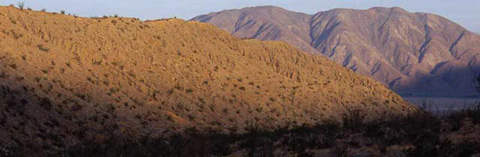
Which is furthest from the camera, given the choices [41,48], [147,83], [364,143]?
[147,83]

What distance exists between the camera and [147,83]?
36.6m

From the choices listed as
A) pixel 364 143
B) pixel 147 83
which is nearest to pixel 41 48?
pixel 147 83

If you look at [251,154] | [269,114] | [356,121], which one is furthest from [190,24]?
[251,154]

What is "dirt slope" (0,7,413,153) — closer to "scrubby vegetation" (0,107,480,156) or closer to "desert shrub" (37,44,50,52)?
"desert shrub" (37,44,50,52)

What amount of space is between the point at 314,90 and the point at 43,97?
25842 mm

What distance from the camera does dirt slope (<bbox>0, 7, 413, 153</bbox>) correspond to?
25812mm

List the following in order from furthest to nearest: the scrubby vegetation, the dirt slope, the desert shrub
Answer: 1. the desert shrub
2. the dirt slope
3. the scrubby vegetation

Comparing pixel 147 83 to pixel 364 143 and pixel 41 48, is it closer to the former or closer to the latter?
pixel 41 48

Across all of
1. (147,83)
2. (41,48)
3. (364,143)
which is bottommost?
(147,83)

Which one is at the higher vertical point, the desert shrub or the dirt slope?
the desert shrub

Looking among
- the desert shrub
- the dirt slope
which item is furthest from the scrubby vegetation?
the desert shrub

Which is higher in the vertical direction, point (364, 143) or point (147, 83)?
point (364, 143)

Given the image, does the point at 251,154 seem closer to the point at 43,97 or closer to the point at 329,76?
the point at 43,97

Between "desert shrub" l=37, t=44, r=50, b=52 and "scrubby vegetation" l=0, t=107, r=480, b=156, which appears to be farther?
"desert shrub" l=37, t=44, r=50, b=52
